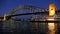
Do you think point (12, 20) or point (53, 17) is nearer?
point (53, 17)

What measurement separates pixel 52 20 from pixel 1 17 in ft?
36.2

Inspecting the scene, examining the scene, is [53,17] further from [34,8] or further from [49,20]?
[34,8]

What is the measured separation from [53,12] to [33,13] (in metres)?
4.51

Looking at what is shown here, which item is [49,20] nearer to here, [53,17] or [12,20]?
[53,17]

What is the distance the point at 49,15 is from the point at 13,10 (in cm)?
853

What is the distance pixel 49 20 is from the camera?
131 ft

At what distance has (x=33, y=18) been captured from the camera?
42.1 m

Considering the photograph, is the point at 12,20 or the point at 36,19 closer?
the point at 36,19

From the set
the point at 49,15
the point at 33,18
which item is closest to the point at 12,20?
the point at 33,18

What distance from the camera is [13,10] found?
44.7 m

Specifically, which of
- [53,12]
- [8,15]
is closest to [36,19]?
[53,12]

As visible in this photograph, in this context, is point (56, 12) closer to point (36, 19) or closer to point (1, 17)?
point (36, 19)

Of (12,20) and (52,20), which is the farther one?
(12,20)

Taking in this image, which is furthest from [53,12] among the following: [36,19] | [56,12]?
[36,19]
